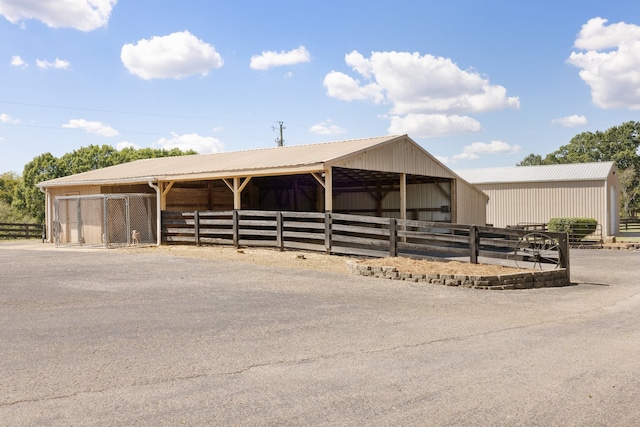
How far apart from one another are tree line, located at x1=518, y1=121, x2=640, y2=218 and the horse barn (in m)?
42.4

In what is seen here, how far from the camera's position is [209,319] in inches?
305

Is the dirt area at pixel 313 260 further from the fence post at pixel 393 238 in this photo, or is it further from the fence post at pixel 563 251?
the fence post at pixel 563 251

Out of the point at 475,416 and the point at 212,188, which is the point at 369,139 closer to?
the point at 212,188

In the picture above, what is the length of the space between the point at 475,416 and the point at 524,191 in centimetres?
3322

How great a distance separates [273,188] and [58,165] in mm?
46159

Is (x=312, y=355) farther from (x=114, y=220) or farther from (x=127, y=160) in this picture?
(x=127, y=160)

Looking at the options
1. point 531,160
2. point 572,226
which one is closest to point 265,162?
point 572,226

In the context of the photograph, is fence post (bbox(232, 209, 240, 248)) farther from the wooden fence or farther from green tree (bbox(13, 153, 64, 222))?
green tree (bbox(13, 153, 64, 222))

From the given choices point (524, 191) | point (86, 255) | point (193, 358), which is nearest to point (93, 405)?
point (193, 358)

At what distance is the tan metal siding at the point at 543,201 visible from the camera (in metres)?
32.6

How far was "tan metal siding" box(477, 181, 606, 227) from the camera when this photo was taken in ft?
107

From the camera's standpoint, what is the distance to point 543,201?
3444 centimetres

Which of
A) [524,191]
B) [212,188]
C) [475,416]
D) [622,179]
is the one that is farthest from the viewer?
[622,179]

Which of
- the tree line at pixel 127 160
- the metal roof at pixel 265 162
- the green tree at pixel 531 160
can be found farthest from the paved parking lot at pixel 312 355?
the green tree at pixel 531 160
